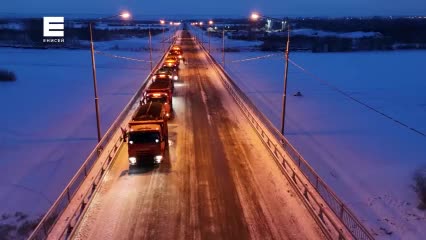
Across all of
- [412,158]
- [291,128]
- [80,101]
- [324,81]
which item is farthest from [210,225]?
[324,81]

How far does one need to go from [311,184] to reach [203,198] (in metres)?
4.74

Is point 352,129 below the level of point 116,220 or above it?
below

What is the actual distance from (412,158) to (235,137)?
12.6 meters

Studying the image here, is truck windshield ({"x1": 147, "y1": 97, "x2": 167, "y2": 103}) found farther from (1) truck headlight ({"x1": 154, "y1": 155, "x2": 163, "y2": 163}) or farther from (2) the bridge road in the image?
(1) truck headlight ({"x1": 154, "y1": 155, "x2": 163, "y2": 163})

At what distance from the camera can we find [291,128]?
36.3m

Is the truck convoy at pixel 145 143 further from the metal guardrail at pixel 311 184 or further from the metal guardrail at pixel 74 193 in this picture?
the metal guardrail at pixel 311 184

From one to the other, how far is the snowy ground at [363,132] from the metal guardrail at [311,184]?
1652 mm

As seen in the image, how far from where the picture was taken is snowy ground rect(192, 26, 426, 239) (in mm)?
21797

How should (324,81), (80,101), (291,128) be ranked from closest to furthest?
(291,128) < (80,101) < (324,81)

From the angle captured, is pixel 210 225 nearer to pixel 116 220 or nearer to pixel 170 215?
pixel 170 215

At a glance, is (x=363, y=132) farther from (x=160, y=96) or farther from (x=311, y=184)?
(x=311, y=184)

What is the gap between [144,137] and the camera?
21.3 meters

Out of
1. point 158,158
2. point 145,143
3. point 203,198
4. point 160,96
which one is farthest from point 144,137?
point 160,96

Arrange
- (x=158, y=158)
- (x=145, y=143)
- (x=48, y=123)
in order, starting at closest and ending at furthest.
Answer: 1. (x=145, y=143)
2. (x=158, y=158)
3. (x=48, y=123)
